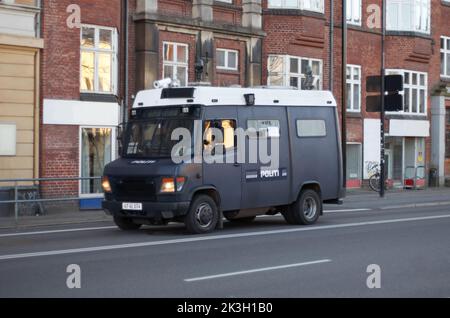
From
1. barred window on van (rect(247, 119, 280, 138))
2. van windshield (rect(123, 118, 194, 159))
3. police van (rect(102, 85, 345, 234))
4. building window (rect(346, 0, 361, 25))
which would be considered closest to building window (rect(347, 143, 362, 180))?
building window (rect(346, 0, 361, 25))

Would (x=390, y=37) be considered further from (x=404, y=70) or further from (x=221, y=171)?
(x=221, y=171)

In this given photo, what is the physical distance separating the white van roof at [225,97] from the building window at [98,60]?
7183 millimetres

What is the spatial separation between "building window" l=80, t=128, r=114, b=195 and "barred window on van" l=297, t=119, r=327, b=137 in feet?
25.8

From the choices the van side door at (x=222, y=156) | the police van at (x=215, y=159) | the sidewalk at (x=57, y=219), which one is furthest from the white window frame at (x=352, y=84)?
the van side door at (x=222, y=156)

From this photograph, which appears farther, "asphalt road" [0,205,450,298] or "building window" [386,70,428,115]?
"building window" [386,70,428,115]

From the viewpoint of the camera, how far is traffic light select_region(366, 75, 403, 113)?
28125mm

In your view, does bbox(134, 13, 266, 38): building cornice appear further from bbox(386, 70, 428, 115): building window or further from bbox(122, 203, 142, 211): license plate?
bbox(122, 203, 142, 211): license plate

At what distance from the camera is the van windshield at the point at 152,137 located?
15.7 metres

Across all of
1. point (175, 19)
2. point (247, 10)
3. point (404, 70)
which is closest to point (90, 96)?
point (175, 19)

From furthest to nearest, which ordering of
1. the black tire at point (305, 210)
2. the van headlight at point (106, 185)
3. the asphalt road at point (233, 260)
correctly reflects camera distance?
the black tire at point (305, 210), the van headlight at point (106, 185), the asphalt road at point (233, 260)

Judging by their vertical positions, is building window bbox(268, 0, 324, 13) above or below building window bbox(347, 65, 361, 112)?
above

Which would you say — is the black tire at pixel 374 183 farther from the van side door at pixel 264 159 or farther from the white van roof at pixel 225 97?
the van side door at pixel 264 159

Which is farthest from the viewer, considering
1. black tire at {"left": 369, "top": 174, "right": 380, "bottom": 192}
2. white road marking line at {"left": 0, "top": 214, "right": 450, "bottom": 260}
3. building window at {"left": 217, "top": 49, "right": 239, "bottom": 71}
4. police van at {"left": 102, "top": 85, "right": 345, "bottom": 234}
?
black tire at {"left": 369, "top": 174, "right": 380, "bottom": 192}

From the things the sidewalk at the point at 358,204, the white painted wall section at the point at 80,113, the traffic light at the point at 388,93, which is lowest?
the sidewalk at the point at 358,204
